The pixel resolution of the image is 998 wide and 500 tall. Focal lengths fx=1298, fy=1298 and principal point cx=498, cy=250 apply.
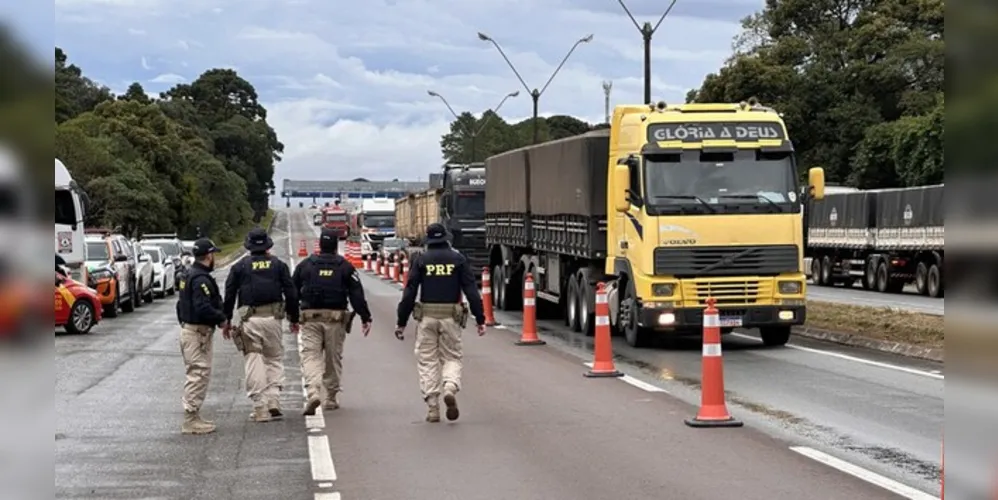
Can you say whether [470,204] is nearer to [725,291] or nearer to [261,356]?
[725,291]

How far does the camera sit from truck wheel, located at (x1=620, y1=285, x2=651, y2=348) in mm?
19719

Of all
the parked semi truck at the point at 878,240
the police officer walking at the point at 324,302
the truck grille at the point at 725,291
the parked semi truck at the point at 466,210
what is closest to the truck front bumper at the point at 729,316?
the truck grille at the point at 725,291

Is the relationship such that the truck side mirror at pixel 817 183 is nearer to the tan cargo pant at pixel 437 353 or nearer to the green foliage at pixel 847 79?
the tan cargo pant at pixel 437 353

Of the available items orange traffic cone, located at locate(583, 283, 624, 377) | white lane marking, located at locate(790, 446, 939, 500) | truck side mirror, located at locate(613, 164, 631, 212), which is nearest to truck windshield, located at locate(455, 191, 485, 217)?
truck side mirror, located at locate(613, 164, 631, 212)

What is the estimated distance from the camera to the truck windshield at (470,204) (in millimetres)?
39156

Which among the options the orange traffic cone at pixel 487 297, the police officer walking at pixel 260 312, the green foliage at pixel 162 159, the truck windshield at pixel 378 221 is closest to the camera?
the police officer walking at pixel 260 312

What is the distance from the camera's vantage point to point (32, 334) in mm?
2123

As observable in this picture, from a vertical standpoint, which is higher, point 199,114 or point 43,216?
point 199,114

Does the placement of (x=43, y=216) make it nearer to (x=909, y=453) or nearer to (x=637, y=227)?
(x=909, y=453)

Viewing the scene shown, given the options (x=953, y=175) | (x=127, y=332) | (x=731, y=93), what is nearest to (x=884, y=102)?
(x=731, y=93)

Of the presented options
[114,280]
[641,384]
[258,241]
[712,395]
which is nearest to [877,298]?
[114,280]

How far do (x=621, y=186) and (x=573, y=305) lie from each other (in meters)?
5.12

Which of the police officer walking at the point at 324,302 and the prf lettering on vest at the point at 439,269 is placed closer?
the prf lettering on vest at the point at 439,269

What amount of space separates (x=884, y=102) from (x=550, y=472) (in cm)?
6027
